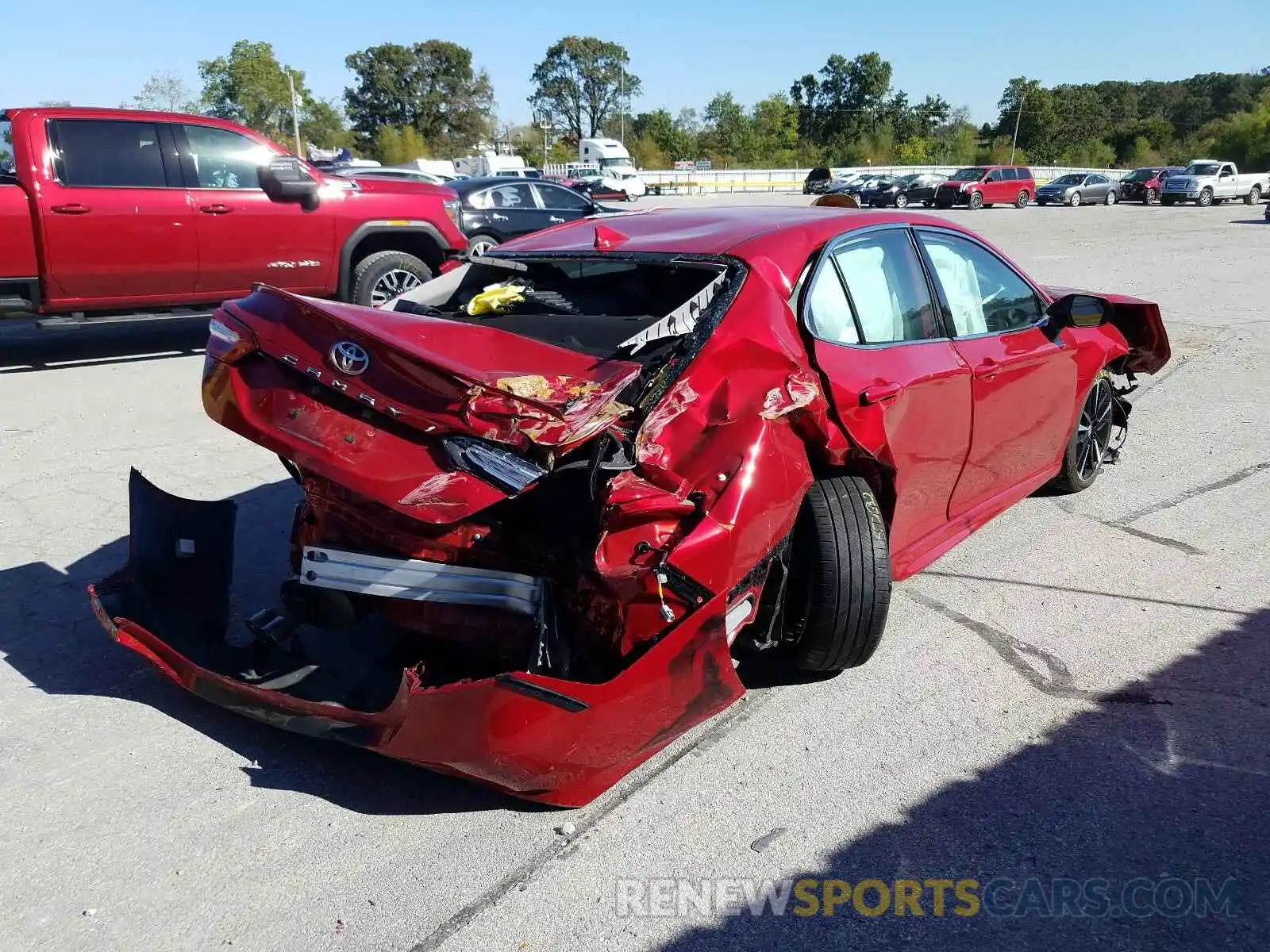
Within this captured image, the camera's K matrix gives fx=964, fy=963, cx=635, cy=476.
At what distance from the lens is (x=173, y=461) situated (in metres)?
5.96

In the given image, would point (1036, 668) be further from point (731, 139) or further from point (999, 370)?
point (731, 139)

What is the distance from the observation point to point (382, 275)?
9406 mm

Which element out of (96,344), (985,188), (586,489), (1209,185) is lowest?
(96,344)

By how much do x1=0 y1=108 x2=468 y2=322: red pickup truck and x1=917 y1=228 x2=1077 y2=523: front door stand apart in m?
6.31

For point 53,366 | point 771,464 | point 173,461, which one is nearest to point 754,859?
point 771,464

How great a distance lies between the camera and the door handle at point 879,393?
3.29 m

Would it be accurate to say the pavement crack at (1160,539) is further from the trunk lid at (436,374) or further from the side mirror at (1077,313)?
the trunk lid at (436,374)

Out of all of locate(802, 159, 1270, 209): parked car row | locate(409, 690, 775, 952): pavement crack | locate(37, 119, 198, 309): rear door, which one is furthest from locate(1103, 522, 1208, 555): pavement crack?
locate(802, 159, 1270, 209): parked car row

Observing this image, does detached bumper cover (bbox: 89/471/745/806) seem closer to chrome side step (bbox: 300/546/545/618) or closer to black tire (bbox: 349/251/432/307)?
chrome side step (bbox: 300/546/545/618)

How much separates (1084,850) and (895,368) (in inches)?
66.4

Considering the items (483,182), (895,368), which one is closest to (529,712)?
(895,368)

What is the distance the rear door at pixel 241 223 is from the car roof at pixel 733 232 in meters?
5.16

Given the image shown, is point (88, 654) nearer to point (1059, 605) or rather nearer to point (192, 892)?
point (192, 892)

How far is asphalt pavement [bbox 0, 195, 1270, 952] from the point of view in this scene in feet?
7.82
